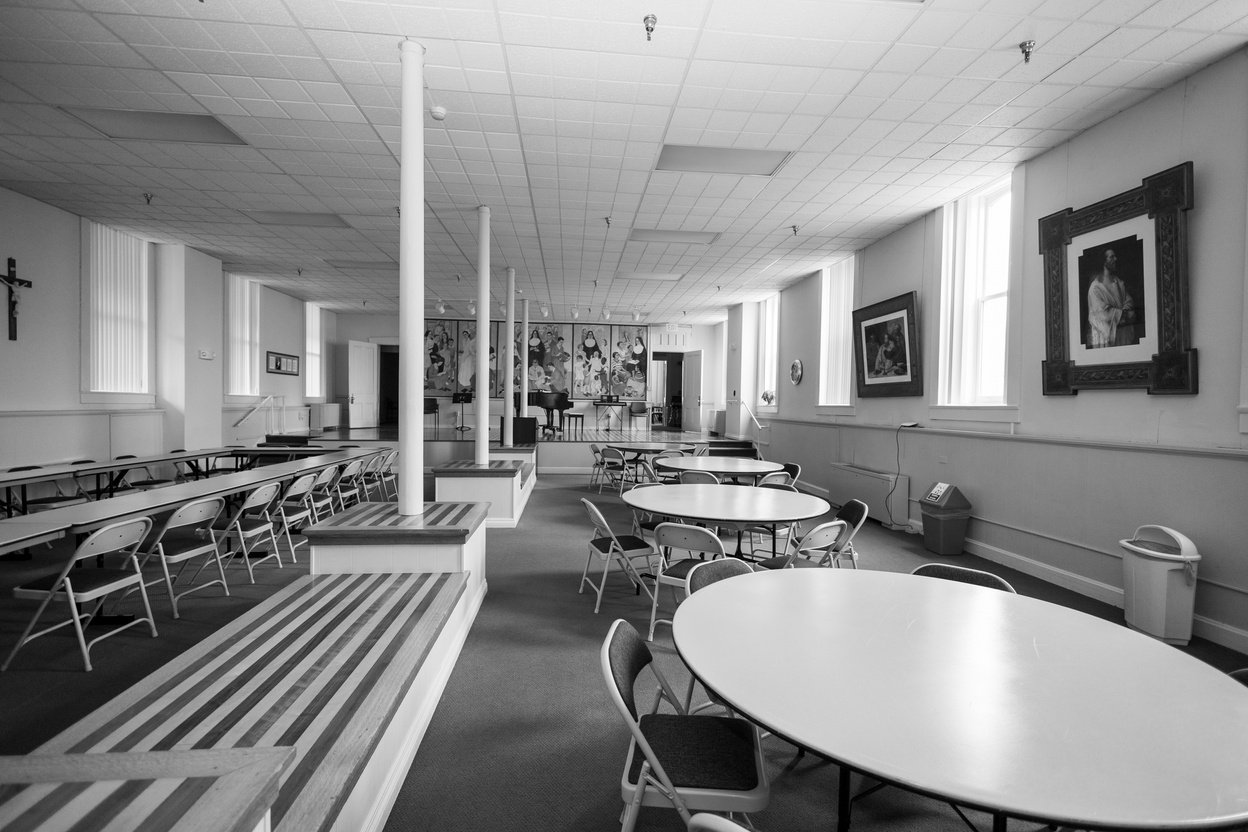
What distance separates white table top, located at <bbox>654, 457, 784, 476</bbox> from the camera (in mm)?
5297

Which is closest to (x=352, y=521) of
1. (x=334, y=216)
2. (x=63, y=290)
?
(x=334, y=216)

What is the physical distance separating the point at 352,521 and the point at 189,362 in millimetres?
7357

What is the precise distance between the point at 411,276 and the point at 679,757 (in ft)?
9.77

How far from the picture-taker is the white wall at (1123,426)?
330 cm

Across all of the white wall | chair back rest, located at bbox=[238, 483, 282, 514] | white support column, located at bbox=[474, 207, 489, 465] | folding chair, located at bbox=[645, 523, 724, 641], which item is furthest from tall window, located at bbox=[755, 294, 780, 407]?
chair back rest, located at bbox=[238, 483, 282, 514]

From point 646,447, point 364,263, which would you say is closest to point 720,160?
point 646,447

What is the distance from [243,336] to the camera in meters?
10.5

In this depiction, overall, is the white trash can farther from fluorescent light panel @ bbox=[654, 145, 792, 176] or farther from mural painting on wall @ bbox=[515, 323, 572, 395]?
mural painting on wall @ bbox=[515, 323, 572, 395]

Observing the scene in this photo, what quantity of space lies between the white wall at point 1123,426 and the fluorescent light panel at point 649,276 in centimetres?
434

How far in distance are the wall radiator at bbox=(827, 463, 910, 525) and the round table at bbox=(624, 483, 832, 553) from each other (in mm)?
3007

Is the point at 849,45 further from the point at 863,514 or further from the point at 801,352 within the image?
the point at 801,352

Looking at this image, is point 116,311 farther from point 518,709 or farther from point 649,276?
point 518,709

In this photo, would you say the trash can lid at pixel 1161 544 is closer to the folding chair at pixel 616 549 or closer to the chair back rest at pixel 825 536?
the chair back rest at pixel 825 536

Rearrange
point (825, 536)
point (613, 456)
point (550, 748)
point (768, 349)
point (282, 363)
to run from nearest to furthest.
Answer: point (550, 748)
point (825, 536)
point (613, 456)
point (282, 363)
point (768, 349)
